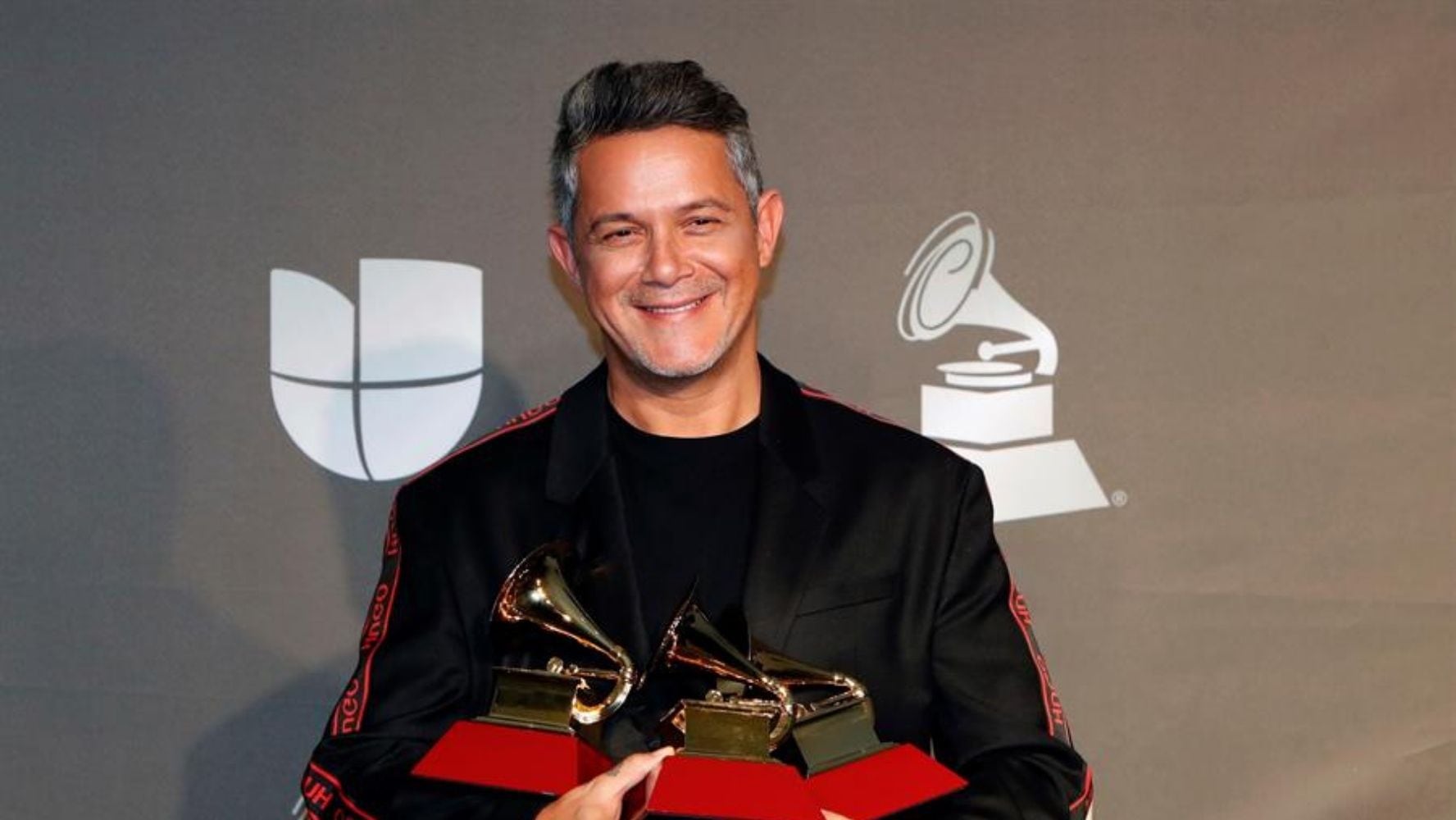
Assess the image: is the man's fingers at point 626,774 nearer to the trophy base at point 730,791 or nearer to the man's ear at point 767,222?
the trophy base at point 730,791

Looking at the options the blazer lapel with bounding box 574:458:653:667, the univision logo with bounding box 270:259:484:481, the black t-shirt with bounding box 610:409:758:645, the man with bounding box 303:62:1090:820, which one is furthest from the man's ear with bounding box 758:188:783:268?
the univision logo with bounding box 270:259:484:481

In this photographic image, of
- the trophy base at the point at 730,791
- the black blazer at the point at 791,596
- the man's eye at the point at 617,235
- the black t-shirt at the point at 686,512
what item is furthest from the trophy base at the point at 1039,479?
the trophy base at the point at 730,791

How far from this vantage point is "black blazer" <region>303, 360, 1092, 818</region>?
6.55 feet

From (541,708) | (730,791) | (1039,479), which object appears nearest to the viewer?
(730,791)

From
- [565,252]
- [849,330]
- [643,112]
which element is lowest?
[849,330]

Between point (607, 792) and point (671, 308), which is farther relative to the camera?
point (671, 308)

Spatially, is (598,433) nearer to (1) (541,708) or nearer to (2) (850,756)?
(1) (541,708)

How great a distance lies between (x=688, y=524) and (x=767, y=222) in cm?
42

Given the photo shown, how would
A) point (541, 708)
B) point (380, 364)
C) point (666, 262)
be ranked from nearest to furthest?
point (541, 708), point (666, 262), point (380, 364)

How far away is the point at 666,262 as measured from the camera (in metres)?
1.99

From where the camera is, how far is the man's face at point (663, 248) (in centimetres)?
201

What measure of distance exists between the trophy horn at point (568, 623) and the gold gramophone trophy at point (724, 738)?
52 mm

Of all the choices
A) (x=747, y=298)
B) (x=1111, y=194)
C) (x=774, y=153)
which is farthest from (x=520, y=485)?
(x=1111, y=194)

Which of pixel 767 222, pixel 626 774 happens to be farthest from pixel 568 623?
pixel 767 222
